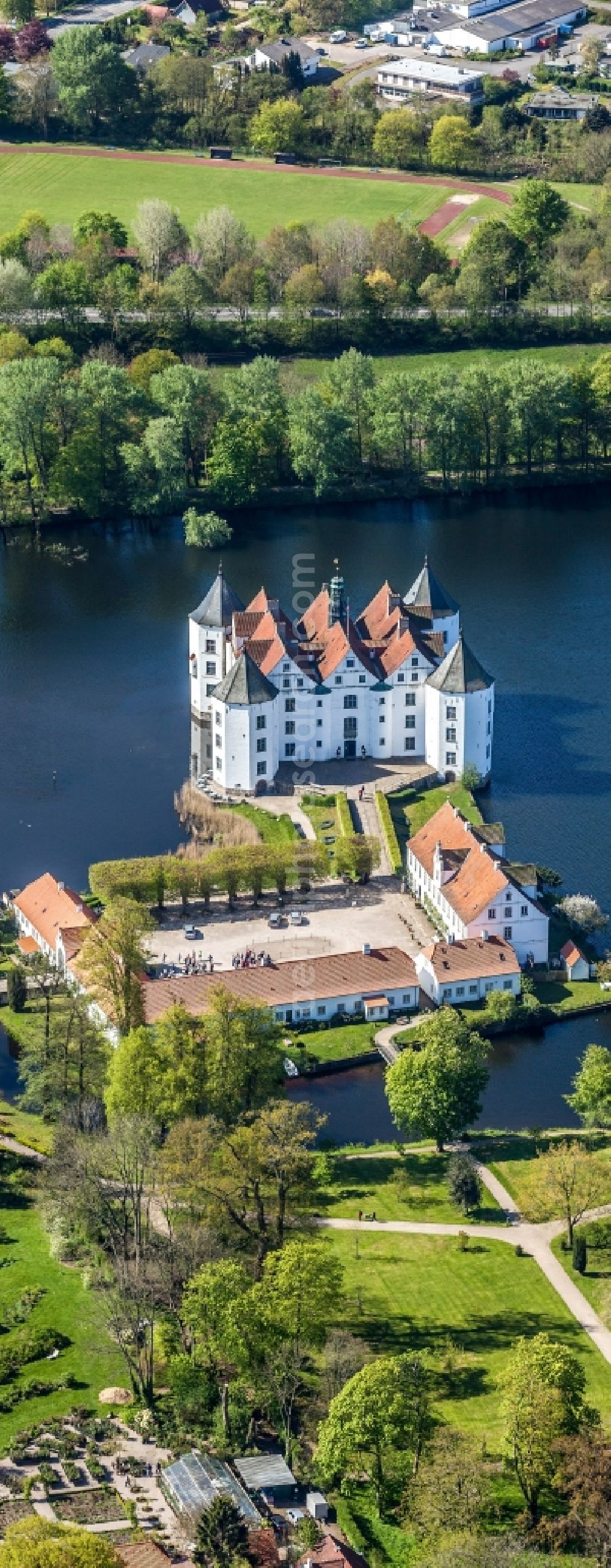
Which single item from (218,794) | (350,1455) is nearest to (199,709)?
(218,794)

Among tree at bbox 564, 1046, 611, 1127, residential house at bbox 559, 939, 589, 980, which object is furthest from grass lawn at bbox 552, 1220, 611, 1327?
residential house at bbox 559, 939, 589, 980

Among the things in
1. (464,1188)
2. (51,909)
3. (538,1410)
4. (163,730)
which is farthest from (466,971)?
(538,1410)

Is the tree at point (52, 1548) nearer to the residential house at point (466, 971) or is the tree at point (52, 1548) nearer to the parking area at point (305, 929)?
the parking area at point (305, 929)

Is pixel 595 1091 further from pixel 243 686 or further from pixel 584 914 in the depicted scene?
pixel 243 686

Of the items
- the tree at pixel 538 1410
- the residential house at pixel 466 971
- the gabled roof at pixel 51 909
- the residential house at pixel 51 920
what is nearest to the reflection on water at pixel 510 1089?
the residential house at pixel 466 971

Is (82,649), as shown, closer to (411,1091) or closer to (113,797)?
(113,797)

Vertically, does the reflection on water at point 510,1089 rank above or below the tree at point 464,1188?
below
